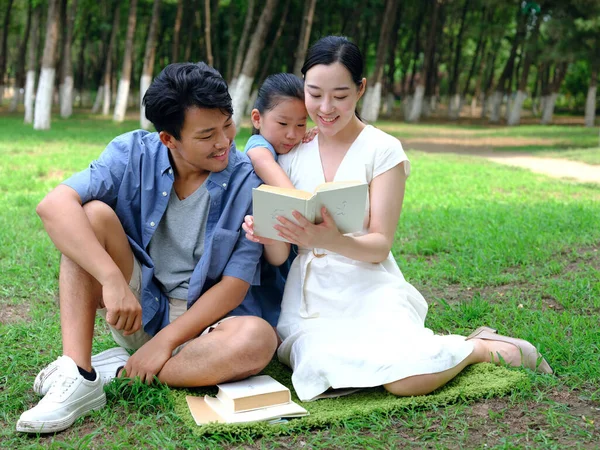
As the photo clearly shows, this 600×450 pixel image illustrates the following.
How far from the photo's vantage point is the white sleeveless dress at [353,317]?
3188 millimetres

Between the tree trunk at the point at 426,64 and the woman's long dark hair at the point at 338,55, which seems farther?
the tree trunk at the point at 426,64

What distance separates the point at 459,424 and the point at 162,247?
5.09 feet

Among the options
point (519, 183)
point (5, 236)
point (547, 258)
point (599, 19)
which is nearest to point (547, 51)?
point (599, 19)

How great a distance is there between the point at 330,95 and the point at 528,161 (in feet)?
41.2

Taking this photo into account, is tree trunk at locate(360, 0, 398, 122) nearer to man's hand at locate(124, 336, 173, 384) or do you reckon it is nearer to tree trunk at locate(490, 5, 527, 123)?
tree trunk at locate(490, 5, 527, 123)

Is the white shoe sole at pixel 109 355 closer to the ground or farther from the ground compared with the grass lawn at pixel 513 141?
closer to the ground

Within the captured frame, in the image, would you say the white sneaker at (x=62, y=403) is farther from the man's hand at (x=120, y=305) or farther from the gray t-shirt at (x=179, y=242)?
the gray t-shirt at (x=179, y=242)

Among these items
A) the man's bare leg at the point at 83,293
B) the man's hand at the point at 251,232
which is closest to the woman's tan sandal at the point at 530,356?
A: the man's hand at the point at 251,232

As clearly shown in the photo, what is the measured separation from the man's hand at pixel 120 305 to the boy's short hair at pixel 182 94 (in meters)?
0.70

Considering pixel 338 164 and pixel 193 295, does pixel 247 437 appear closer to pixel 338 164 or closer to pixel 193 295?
pixel 193 295

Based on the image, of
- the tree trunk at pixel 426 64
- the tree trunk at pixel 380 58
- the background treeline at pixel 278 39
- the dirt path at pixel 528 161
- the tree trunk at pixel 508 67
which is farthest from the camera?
the tree trunk at pixel 426 64

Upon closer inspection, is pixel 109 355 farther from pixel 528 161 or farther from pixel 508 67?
pixel 508 67

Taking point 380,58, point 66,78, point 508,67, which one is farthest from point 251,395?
point 508,67

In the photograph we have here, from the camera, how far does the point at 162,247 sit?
3.44 meters
